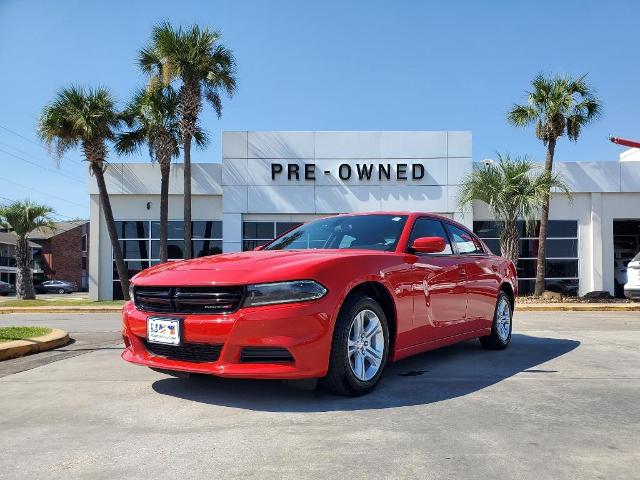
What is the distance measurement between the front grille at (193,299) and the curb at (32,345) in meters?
3.19

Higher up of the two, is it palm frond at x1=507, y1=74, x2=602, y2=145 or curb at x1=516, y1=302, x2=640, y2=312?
palm frond at x1=507, y1=74, x2=602, y2=145

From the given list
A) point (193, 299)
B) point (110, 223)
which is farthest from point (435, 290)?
point (110, 223)

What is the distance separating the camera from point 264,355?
3715mm

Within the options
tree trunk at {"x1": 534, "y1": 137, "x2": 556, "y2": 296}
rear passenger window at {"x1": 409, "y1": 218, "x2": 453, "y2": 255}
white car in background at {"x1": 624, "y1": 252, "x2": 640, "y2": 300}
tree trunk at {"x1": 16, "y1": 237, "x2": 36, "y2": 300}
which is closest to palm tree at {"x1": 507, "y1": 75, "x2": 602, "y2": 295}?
tree trunk at {"x1": 534, "y1": 137, "x2": 556, "y2": 296}

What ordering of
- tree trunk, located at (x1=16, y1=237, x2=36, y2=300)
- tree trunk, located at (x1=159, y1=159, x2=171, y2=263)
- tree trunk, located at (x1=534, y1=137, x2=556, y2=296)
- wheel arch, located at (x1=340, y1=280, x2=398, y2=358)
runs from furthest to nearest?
tree trunk, located at (x1=16, y1=237, x2=36, y2=300)
tree trunk, located at (x1=159, y1=159, x2=171, y2=263)
tree trunk, located at (x1=534, y1=137, x2=556, y2=296)
wheel arch, located at (x1=340, y1=280, x2=398, y2=358)

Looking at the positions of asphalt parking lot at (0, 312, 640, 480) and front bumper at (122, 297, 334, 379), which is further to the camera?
front bumper at (122, 297, 334, 379)

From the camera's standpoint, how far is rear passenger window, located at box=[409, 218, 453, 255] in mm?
5250

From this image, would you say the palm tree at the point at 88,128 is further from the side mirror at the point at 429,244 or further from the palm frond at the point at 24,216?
the side mirror at the point at 429,244

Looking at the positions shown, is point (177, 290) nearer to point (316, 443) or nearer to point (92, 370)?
point (316, 443)

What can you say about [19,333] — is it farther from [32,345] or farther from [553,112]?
[553,112]

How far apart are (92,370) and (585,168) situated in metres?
19.8

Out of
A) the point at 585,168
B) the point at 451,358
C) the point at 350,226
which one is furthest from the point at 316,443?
the point at 585,168

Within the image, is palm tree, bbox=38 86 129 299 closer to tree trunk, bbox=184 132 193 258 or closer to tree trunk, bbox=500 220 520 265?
tree trunk, bbox=184 132 193 258

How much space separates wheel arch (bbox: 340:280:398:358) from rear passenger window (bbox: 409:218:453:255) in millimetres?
757
